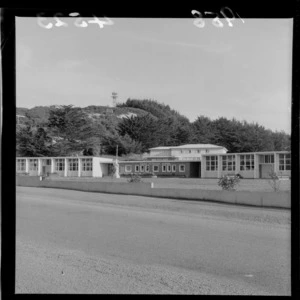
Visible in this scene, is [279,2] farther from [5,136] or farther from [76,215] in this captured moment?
[76,215]

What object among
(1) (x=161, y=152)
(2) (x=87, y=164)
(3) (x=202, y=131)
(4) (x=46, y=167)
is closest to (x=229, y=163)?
(3) (x=202, y=131)

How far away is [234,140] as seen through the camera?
7.95 ft

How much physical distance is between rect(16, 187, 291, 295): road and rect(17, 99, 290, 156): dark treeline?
0.36 meters

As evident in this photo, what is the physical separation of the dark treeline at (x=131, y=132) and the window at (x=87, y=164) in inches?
2.4

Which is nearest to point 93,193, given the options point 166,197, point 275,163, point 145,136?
point 166,197

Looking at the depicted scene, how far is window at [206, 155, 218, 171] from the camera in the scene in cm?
244

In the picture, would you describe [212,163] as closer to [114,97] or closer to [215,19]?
[114,97]

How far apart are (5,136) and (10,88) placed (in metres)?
0.23

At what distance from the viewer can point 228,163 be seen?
2.55 m

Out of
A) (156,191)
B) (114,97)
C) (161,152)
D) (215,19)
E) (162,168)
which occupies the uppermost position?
(215,19)

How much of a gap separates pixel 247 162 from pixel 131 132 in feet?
2.83

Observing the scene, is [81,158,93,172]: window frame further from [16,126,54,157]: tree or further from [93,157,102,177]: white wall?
[16,126,54,157]: tree

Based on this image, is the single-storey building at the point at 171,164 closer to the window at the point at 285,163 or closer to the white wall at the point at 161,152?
the white wall at the point at 161,152

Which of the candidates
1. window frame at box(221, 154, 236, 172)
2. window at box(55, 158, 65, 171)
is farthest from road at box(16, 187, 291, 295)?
window frame at box(221, 154, 236, 172)
